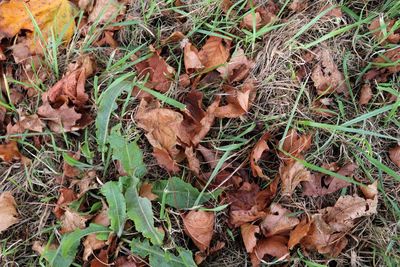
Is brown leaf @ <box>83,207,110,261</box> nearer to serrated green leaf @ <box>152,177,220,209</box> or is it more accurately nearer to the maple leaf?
serrated green leaf @ <box>152,177,220,209</box>

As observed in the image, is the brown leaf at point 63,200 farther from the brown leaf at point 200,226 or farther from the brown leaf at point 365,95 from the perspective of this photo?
the brown leaf at point 365,95

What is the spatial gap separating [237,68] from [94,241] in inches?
38.5

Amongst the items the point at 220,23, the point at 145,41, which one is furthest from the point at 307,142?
the point at 145,41

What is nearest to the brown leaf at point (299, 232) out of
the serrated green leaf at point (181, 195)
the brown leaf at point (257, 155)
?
the brown leaf at point (257, 155)

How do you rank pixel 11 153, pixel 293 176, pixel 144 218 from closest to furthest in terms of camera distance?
pixel 144 218, pixel 293 176, pixel 11 153

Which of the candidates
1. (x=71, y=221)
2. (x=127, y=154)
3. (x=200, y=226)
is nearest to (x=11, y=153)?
(x=71, y=221)

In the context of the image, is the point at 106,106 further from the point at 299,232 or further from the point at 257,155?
the point at 299,232

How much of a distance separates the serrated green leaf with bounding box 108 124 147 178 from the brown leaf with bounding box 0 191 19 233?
1.66 feet

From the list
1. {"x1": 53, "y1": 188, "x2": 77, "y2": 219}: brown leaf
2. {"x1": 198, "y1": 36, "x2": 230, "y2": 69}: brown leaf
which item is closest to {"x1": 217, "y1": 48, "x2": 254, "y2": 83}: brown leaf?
{"x1": 198, "y1": 36, "x2": 230, "y2": 69}: brown leaf

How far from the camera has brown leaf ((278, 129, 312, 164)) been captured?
6.38 ft

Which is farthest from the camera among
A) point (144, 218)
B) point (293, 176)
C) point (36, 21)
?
point (36, 21)

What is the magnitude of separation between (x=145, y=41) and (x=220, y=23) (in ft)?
1.22

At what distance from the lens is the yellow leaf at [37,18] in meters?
2.20

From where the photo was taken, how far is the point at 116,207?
1850mm
